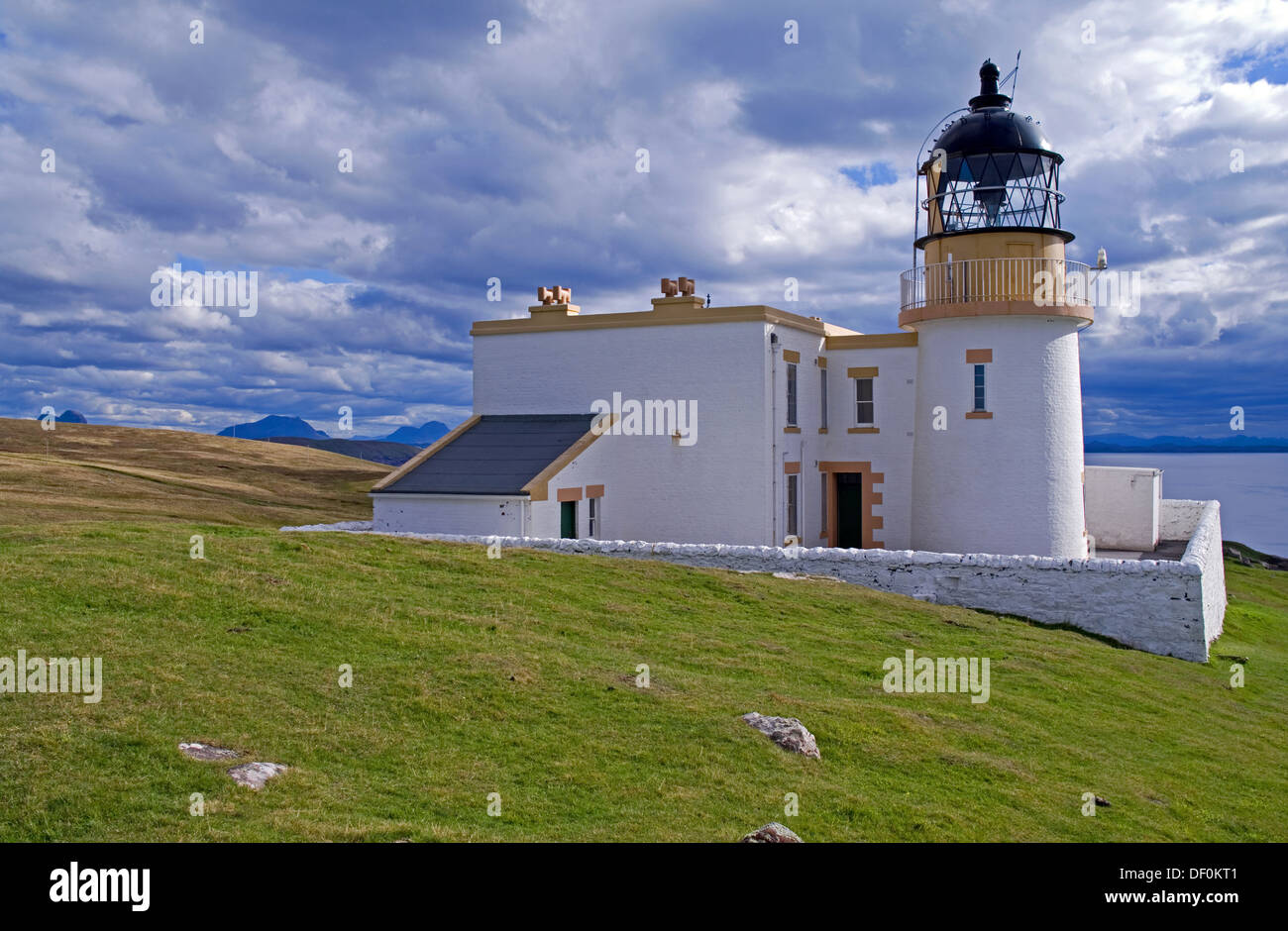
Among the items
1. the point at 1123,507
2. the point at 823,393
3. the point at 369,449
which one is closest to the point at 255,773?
the point at 823,393

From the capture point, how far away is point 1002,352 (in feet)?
79.9

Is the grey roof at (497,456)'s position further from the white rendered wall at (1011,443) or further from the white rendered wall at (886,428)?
the white rendered wall at (1011,443)

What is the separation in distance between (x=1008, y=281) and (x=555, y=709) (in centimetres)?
1796

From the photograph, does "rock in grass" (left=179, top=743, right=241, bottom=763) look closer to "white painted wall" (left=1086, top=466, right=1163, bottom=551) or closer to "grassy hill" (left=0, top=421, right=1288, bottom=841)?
"grassy hill" (left=0, top=421, right=1288, bottom=841)

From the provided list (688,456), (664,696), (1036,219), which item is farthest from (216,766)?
(1036,219)

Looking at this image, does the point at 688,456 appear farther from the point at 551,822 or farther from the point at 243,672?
the point at 551,822

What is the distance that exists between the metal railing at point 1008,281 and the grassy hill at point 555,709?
332 inches

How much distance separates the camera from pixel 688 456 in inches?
998

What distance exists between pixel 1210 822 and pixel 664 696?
235 inches

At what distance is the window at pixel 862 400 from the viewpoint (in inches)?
1071

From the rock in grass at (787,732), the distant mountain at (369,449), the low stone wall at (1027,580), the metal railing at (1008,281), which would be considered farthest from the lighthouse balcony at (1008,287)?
the distant mountain at (369,449)

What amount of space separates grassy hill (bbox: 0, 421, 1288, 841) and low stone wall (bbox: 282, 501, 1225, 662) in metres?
0.98

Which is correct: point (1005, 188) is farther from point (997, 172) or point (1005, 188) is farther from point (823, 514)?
point (823, 514)

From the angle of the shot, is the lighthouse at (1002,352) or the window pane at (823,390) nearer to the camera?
the lighthouse at (1002,352)
